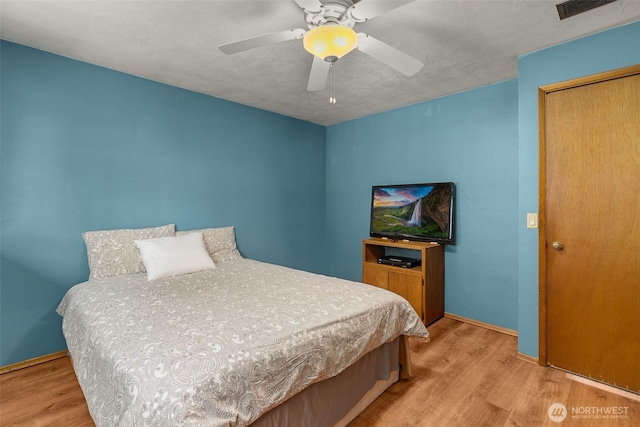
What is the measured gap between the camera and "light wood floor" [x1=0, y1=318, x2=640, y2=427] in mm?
1764

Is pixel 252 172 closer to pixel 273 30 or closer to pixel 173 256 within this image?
pixel 173 256

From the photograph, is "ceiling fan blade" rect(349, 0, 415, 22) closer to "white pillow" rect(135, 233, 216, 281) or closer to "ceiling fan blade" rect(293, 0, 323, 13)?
"ceiling fan blade" rect(293, 0, 323, 13)

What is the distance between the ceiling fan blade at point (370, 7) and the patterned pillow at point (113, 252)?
2464 millimetres

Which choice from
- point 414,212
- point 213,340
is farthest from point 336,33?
point 414,212

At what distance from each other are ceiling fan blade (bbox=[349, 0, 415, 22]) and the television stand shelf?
2168 mm

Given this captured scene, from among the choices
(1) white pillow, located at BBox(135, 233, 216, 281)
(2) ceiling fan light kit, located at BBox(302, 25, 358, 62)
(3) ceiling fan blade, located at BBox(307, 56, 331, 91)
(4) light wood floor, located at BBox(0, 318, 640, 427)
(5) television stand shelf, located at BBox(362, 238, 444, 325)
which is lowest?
(4) light wood floor, located at BBox(0, 318, 640, 427)

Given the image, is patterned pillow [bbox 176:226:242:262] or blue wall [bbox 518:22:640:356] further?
patterned pillow [bbox 176:226:242:262]

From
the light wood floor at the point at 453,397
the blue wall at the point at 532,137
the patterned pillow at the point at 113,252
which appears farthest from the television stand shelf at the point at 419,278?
the patterned pillow at the point at 113,252

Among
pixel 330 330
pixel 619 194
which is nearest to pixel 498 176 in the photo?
pixel 619 194

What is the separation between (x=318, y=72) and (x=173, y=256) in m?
1.89

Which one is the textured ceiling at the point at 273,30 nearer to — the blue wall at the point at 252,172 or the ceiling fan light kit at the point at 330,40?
the blue wall at the point at 252,172

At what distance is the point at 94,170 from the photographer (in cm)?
264

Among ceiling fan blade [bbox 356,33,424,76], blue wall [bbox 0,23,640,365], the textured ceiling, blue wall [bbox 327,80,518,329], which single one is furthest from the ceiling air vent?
blue wall [bbox 327,80,518,329]

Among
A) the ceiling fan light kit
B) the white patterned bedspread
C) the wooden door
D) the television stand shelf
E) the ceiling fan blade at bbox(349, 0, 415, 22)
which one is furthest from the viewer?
the television stand shelf
